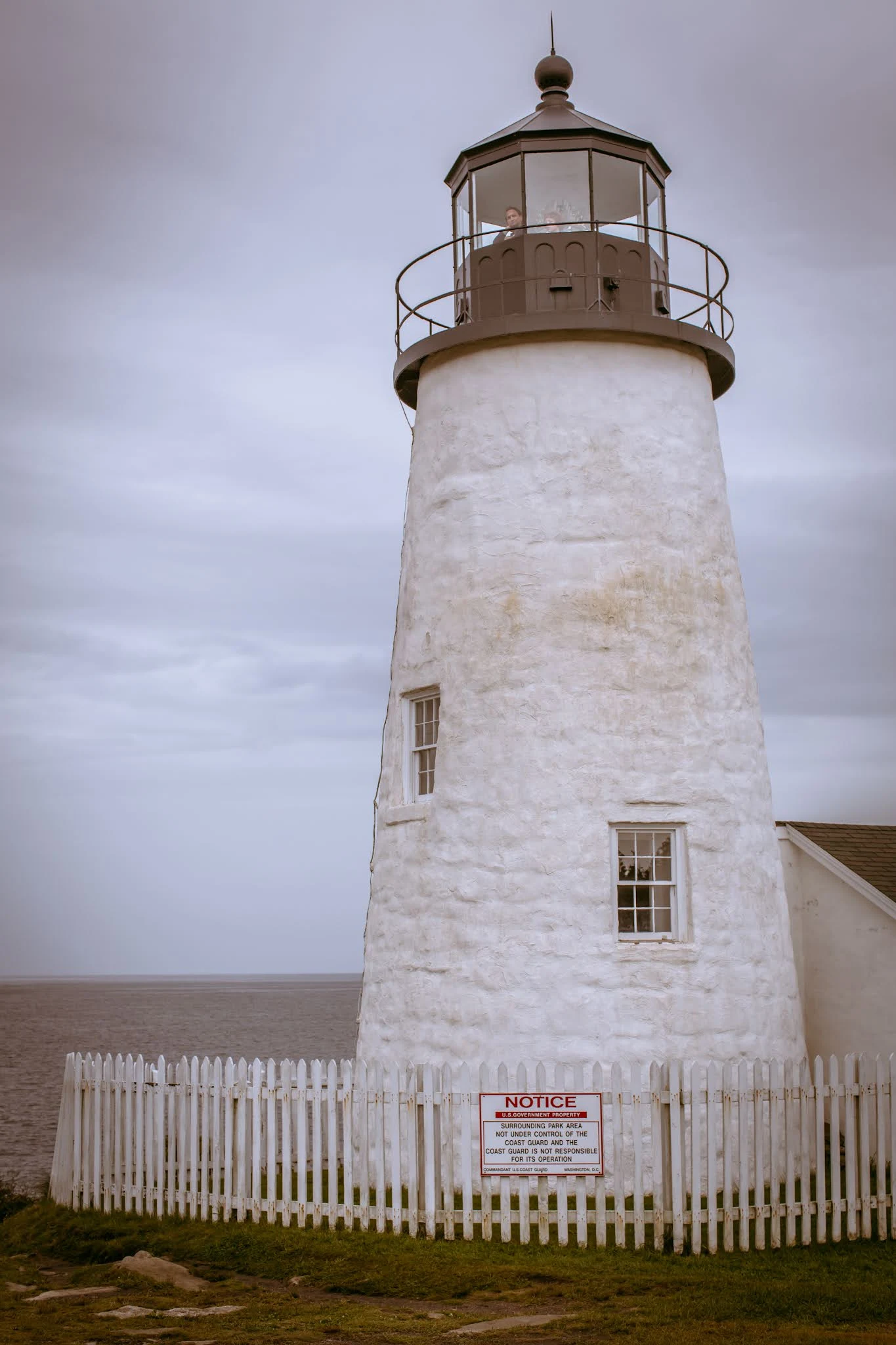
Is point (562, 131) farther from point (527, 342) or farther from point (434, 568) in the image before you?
point (434, 568)

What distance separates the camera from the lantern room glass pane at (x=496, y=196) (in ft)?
53.1

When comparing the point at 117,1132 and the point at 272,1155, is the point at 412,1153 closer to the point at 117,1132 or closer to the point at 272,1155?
the point at 272,1155

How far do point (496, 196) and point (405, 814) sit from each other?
6967 millimetres

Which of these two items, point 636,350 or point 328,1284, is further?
point 636,350

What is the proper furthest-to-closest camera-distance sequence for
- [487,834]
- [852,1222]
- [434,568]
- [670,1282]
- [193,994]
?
[193,994]
[434,568]
[487,834]
[852,1222]
[670,1282]

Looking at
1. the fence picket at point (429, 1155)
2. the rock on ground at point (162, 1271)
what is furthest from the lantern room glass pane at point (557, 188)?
the rock on ground at point (162, 1271)

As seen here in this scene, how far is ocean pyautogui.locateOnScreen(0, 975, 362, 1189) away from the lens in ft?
113

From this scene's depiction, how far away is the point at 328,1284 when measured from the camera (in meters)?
11.7

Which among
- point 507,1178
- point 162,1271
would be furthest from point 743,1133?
point 162,1271

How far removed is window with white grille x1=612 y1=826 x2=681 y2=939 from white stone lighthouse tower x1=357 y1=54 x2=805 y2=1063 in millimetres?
23

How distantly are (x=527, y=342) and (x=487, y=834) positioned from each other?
200 inches

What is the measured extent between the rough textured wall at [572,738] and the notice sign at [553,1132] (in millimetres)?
941

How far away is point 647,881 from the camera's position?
47.9 ft

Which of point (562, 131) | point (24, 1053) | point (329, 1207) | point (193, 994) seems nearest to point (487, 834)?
point (329, 1207)
